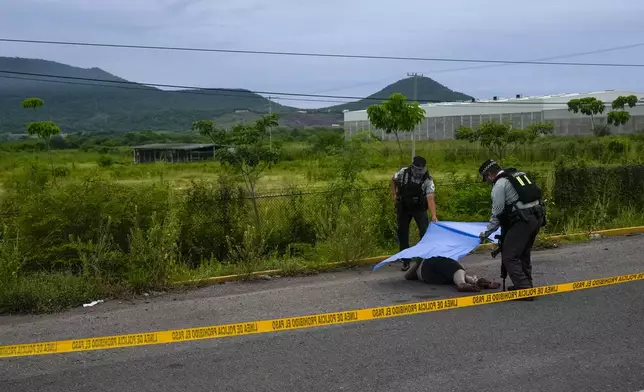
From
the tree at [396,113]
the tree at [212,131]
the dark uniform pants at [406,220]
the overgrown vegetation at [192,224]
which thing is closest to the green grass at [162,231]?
the overgrown vegetation at [192,224]

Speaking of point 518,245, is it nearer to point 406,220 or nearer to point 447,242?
point 447,242

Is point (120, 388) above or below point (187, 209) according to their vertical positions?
below

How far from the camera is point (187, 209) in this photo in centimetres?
1012

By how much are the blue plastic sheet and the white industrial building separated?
55318 mm

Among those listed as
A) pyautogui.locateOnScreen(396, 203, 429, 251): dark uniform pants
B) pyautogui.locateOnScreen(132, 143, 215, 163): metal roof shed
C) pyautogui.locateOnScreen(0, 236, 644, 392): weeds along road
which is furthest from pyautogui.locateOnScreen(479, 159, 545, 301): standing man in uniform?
pyautogui.locateOnScreen(132, 143, 215, 163): metal roof shed

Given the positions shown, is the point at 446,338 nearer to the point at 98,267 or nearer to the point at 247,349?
the point at 247,349

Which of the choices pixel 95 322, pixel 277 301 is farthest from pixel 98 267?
pixel 277 301

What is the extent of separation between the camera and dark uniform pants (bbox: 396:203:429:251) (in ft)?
30.0

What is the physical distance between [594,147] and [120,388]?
36569 millimetres

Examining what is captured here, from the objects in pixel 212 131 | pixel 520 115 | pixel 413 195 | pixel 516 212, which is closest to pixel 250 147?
pixel 212 131

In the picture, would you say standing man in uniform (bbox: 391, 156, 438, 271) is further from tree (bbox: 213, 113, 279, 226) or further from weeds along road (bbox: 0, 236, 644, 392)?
tree (bbox: 213, 113, 279, 226)

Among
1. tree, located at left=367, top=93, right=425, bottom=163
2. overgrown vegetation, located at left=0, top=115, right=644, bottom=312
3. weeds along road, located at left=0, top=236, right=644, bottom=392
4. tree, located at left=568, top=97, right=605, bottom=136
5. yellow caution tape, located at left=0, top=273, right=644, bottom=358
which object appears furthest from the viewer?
tree, located at left=568, top=97, right=605, bottom=136

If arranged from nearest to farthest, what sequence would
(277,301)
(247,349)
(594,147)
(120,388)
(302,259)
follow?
(120,388) → (247,349) → (277,301) → (302,259) → (594,147)

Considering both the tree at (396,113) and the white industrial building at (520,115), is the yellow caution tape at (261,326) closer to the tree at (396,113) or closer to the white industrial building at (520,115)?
the tree at (396,113)
